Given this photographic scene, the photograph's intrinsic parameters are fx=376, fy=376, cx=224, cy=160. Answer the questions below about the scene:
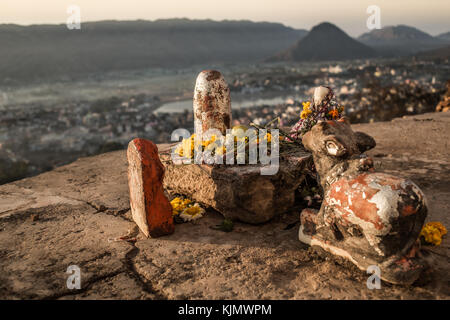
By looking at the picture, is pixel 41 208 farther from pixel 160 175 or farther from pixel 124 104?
pixel 124 104

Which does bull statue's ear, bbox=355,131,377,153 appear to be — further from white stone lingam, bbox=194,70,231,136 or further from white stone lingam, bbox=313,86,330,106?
white stone lingam, bbox=194,70,231,136

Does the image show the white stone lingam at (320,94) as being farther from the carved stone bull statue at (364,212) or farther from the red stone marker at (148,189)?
the red stone marker at (148,189)

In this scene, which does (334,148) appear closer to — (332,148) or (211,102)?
(332,148)

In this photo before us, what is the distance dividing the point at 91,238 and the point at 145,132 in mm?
9863

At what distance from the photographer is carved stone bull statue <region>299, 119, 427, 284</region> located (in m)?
2.72

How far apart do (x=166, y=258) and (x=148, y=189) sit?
69 cm

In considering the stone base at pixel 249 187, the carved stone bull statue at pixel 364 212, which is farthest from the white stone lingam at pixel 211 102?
the carved stone bull statue at pixel 364 212

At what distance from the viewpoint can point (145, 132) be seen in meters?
13.5

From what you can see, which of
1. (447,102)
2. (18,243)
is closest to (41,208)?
(18,243)

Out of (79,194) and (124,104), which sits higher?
(124,104)

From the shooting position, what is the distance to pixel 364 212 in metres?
2.79

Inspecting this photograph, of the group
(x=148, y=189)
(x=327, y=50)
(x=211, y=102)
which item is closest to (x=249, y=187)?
(x=148, y=189)
